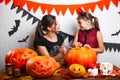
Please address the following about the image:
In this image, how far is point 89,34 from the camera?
216 cm

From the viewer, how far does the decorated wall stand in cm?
222

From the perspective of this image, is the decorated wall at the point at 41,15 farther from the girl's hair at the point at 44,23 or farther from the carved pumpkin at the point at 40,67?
the carved pumpkin at the point at 40,67

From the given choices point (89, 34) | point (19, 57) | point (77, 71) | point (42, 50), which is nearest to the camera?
point (77, 71)

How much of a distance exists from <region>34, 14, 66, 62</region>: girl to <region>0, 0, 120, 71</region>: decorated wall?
6.3 inches

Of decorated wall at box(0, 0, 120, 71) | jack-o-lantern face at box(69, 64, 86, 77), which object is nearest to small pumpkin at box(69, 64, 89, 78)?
jack-o-lantern face at box(69, 64, 86, 77)

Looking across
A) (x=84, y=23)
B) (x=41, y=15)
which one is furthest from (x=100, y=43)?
(x=41, y=15)

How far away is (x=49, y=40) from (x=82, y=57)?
1.35ft

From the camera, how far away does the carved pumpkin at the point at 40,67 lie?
1603 mm

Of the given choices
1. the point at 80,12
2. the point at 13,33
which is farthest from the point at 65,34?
the point at 13,33

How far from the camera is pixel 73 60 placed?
1.79m

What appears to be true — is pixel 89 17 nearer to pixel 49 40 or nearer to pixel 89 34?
pixel 89 34

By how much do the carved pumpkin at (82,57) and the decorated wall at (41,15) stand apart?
1.63 feet

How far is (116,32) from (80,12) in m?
0.42

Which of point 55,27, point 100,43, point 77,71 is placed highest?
point 55,27
